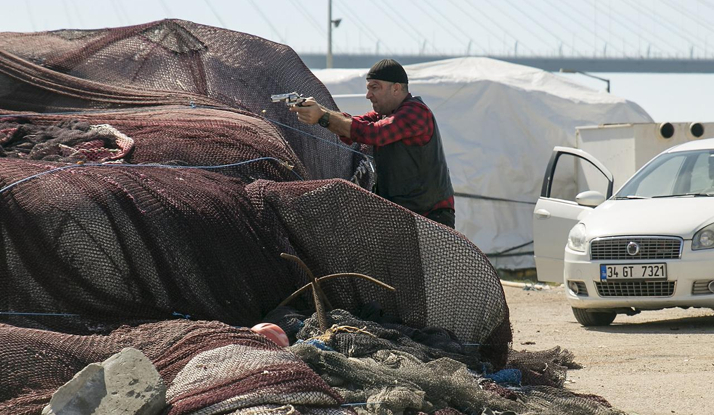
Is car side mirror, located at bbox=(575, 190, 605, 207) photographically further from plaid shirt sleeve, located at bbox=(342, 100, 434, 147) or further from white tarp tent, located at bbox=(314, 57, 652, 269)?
white tarp tent, located at bbox=(314, 57, 652, 269)

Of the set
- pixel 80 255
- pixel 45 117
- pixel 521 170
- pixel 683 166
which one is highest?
pixel 45 117

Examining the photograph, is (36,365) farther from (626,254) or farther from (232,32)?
(626,254)

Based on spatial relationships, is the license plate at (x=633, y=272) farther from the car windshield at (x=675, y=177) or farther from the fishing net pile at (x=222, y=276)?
the fishing net pile at (x=222, y=276)

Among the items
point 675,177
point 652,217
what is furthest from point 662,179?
point 652,217

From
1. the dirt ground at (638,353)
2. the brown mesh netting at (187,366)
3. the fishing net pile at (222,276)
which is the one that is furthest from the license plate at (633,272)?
the brown mesh netting at (187,366)

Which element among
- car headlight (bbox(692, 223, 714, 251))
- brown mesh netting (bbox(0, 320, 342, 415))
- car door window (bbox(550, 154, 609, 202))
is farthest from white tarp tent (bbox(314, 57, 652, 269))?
brown mesh netting (bbox(0, 320, 342, 415))

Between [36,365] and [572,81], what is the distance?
1441 cm

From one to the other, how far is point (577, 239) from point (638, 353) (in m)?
1.94

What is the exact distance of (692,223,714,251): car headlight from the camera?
8766mm

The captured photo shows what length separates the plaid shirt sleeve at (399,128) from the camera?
649 centimetres

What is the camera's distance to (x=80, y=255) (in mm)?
5117

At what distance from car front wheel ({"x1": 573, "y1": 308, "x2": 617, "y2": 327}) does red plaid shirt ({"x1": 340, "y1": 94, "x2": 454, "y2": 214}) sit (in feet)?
11.8

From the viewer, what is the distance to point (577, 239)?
952 centimetres

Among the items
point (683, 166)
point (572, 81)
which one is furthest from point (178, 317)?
point (572, 81)
